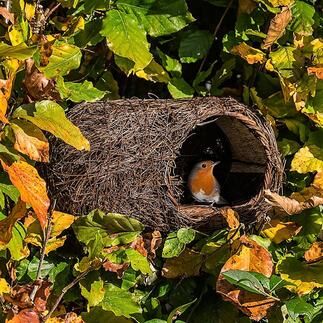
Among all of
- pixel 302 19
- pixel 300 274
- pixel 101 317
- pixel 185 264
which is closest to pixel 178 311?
pixel 185 264

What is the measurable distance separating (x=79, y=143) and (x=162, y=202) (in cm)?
40

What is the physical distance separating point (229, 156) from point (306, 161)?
1.05ft

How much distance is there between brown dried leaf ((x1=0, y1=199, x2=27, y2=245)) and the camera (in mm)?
1836

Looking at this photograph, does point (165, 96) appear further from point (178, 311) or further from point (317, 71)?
point (178, 311)

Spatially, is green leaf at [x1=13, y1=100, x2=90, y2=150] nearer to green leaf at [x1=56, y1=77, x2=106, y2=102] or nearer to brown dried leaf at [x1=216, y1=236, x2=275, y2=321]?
green leaf at [x1=56, y1=77, x2=106, y2=102]

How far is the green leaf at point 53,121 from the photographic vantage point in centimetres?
168

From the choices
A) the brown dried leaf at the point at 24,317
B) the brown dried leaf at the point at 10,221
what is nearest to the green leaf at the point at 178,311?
the brown dried leaf at the point at 24,317

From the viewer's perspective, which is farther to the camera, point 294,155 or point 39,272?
point 294,155

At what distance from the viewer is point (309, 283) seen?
2074 millimetres

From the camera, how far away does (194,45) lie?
231 cm

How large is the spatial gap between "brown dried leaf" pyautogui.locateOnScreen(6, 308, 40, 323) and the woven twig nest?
30 cm

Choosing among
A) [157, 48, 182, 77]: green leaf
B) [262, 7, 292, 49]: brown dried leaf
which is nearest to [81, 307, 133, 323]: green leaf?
[157, 48, 182, 77]: green leaf

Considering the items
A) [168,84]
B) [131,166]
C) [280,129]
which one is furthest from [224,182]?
[131,166]

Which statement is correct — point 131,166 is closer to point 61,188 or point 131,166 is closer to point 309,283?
point 61,188
